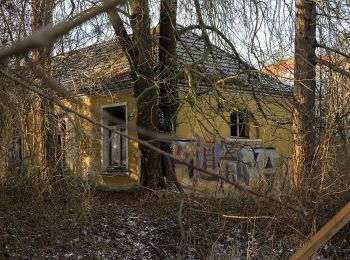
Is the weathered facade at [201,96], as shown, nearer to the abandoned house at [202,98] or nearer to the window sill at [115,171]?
the abandoned house at [202,98]

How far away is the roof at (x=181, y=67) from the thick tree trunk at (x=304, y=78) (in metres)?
0.64

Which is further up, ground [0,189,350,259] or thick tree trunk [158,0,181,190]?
thick tree trunk [158,0,181,190]

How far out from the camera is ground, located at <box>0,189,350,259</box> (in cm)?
724

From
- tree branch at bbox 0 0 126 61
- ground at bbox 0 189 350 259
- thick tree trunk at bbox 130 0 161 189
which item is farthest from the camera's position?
thick tree trunk at bbox 130 0 161 189

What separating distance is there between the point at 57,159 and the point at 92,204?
1.03 metres

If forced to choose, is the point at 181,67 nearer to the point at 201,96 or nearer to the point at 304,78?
the point at 201,96

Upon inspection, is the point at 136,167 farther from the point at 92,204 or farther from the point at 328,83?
the point at 328,83

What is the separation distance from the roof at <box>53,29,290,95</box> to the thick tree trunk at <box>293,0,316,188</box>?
64 centimetres

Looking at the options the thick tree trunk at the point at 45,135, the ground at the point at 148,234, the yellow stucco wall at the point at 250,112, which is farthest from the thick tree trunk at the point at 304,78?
the thick tree trunk at the point at 45,135

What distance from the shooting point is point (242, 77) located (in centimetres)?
949

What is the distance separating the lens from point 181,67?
8852 millimetres

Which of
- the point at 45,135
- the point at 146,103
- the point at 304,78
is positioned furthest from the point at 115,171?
A: the point at 304,78

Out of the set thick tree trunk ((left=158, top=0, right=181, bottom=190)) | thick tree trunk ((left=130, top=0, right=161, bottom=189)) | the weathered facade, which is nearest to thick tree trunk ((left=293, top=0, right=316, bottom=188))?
the weathered facade

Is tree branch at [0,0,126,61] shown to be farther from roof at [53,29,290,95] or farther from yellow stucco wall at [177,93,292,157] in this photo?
yellow stucco wall at [177,93,292,157]
